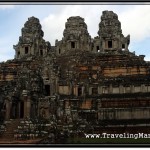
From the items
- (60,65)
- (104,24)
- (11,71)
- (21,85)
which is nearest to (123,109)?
(21,85)

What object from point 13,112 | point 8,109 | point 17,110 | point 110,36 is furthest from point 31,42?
point 8,109

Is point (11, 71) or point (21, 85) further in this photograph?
point (11, 71)

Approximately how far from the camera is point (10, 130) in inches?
1543

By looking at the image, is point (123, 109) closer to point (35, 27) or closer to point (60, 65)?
point (60, 65)

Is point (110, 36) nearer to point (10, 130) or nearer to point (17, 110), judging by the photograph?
→ point (17, 110)

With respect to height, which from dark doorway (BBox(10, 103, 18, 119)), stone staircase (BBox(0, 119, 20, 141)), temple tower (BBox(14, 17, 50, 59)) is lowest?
stone staircase (BBox(0, 119, 20, 141))

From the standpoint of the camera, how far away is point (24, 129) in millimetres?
38625

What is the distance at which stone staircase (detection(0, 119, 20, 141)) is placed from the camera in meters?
37.6

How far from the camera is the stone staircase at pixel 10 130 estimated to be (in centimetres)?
3756

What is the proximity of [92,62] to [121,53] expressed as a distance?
239 inches

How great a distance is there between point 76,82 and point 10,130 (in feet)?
40.2

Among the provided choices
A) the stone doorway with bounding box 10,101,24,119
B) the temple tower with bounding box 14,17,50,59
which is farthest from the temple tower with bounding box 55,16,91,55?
the stone doorway with bounding box 10,101,24,119

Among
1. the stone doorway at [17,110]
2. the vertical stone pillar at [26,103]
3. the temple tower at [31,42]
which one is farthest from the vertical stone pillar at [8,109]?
the temple tower at [31,42]

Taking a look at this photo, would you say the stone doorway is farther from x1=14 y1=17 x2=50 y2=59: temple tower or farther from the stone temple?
x1=14 y1=17 x2=50 y2=59: temple tower
